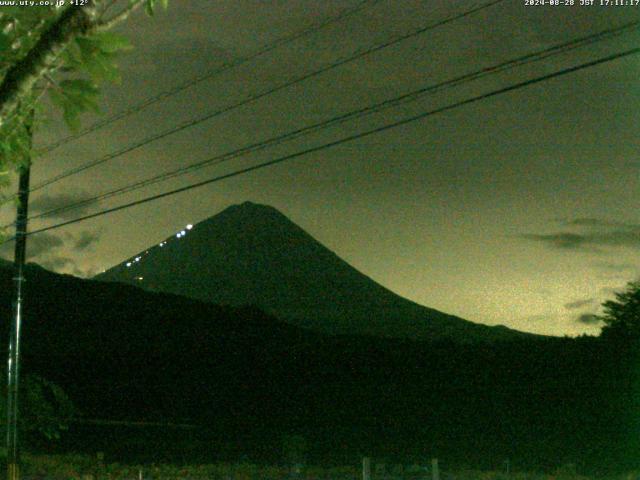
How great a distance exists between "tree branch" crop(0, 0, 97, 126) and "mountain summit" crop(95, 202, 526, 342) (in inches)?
4456

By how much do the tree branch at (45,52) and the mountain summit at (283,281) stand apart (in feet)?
371

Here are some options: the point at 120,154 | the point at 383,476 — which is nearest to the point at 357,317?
the point at 383,476

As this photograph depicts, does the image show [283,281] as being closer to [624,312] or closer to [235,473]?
[624,312]

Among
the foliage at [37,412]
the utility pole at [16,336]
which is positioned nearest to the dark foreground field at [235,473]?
the foliage at [37,412]

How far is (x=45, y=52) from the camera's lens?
3871mm

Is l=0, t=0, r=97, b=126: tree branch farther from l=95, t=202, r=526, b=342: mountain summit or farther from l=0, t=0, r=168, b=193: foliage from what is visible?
l=95, t=202, r=526, b=342: mountain summit

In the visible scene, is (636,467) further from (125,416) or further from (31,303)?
(31,303)

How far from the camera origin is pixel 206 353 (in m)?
56.1

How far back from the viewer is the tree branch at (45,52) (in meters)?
3.81

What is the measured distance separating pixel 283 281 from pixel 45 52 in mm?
152504

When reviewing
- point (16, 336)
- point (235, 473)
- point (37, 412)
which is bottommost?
point (235, 473)

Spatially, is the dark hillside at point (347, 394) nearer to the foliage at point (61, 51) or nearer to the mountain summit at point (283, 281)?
the foliage at point (61, 51)

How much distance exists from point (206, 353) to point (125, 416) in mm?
11951

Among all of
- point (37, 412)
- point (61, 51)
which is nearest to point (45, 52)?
point (61, 51)
